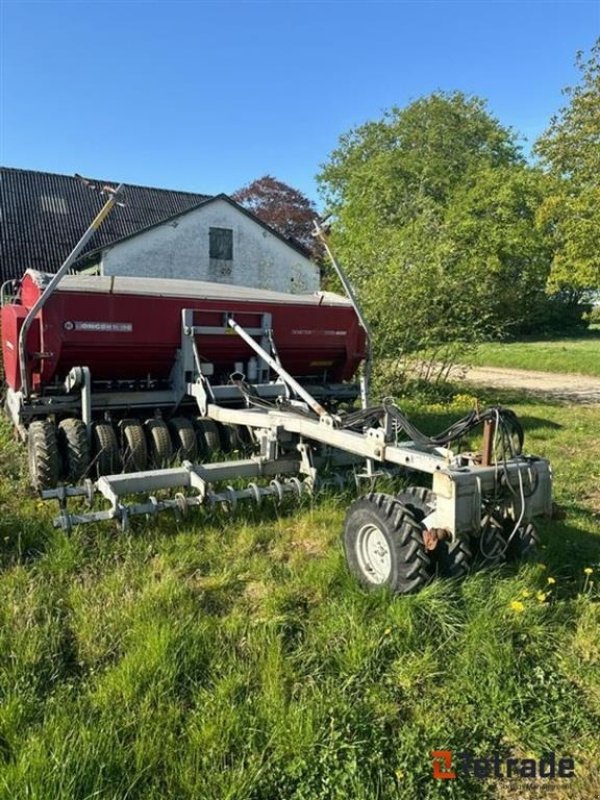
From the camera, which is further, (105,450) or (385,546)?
(105,450)

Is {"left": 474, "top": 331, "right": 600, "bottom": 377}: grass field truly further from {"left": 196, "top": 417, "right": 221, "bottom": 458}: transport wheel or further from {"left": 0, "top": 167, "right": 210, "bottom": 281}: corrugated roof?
{"left": 0, "top": 167, "right": 210, "bottom": 281}: corrugated roof

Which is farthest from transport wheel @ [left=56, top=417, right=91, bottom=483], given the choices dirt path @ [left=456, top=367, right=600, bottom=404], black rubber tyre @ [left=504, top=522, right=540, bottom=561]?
dirt path @ [left=456, top=367, right=600, bottom=404]

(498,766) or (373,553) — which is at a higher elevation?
(373,553)

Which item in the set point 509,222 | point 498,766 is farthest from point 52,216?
point 498,766

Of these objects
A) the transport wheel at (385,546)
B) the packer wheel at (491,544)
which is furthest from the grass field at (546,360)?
the transport wheel at (385,546)

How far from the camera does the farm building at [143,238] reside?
25500 millimetres

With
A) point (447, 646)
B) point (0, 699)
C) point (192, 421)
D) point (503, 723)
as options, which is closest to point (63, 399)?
point (192, 421)

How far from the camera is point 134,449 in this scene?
557 cm

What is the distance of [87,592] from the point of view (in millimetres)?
3553

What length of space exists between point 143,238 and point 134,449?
21417mm

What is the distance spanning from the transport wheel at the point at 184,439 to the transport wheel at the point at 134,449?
1.00 feet

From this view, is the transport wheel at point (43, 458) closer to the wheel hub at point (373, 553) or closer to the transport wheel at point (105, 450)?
the transport wheel at point (105, 450)

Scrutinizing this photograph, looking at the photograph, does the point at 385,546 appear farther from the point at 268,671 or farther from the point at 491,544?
Answer: the point at 268,671

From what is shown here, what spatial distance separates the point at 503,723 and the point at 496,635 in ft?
1.78
